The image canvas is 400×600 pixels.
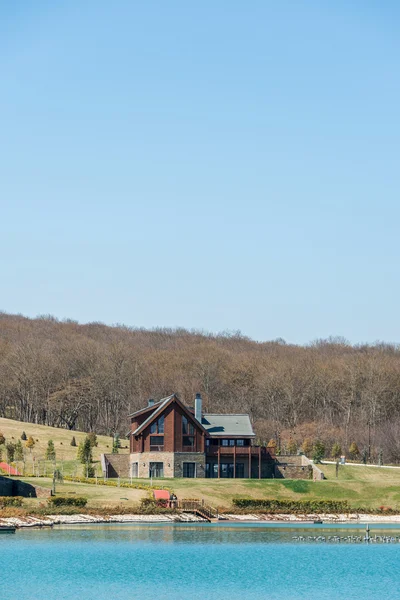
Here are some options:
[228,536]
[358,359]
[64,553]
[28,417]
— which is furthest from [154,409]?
[358,359]

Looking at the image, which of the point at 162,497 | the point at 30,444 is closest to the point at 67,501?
the point at 162,497

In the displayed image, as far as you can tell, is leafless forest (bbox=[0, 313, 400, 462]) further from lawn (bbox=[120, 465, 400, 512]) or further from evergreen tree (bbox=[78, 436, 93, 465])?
lawn (bbox=[120, 465, 400, 512])

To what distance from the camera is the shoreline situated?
75.8 meters

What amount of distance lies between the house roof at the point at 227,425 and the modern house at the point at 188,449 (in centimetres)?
9

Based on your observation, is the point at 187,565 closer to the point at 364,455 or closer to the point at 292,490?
the point at 292,490

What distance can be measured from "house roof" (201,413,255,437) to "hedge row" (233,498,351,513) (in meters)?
15.6

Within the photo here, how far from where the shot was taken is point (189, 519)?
81.3 metres

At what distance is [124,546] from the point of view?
215 feet

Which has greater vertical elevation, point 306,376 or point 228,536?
point 306,376

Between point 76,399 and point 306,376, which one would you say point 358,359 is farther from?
point 76,399

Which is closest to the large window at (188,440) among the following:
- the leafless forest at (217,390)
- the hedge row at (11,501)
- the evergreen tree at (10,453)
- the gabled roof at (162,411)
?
the gabled roof at (162,411)

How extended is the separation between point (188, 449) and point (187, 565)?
132 ft

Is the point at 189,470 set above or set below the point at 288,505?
above

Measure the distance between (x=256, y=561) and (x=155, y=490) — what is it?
25879 mm
